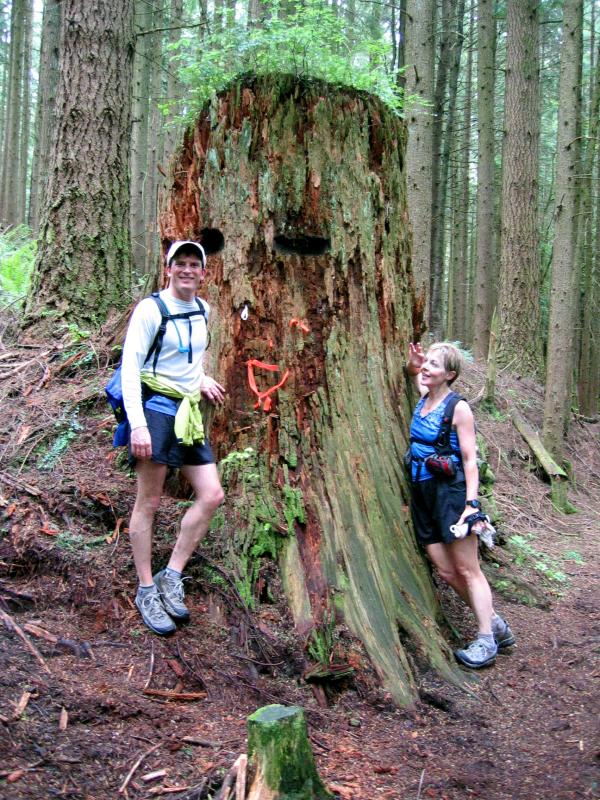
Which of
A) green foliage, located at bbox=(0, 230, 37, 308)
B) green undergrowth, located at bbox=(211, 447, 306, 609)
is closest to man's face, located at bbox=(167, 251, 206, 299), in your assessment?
green undergrowth, located at bbox=(211, 447, 306, 609)

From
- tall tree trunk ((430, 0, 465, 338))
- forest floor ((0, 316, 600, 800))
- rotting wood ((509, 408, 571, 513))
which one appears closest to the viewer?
forest floor ((0, 316, 600, 800))

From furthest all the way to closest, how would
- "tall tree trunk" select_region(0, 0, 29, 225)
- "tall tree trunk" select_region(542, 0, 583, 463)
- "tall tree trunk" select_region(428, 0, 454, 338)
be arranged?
1. "tall tree trunk" select_region(0, 0, 29, 225)
2. "tall tree trunk" select_region(428, 0, 454, 338)
3. "tall tree trunk" select_region(542, 0, 583, 463)

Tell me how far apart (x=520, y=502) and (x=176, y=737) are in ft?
22.9

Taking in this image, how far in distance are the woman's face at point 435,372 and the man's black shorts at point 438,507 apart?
0.66 meters

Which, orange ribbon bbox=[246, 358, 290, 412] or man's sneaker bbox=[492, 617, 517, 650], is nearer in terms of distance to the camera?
orange ribbon bbox=[246, 358, 290, 412]

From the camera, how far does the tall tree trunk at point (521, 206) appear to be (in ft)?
43.8

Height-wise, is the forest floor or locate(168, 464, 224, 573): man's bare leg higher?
locate(168, 464, 224, 573): man's bare leg

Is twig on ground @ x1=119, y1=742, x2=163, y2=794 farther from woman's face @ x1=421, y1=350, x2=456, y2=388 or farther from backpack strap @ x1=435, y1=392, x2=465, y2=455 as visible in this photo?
woman's face @ x1=421, y1=350, x2=456, y2=388

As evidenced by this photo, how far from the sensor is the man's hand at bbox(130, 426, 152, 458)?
3.75m

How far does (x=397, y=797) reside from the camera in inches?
123

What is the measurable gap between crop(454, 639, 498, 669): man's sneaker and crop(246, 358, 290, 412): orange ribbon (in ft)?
6.89

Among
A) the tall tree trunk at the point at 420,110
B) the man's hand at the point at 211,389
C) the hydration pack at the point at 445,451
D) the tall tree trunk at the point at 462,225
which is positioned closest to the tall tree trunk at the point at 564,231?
the tall tree trunk at the point at 420,110

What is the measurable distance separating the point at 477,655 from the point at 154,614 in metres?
2.17

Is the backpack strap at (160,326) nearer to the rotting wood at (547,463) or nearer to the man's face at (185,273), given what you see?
the man's face at (185,273)
